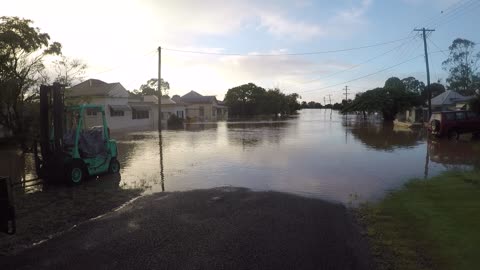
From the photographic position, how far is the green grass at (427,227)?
16.7ft

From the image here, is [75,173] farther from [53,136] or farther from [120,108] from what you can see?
[120,108]

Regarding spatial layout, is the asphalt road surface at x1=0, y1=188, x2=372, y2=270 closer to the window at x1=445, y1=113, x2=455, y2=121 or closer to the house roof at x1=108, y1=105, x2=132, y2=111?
the window at x1=445, y1=113, x2=455, y2=121

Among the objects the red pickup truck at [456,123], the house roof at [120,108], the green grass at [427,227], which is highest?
the house roof at [120,108]

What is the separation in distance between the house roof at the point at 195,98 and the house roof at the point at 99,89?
1486 inches

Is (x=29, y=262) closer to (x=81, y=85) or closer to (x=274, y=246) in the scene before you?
(x=274, y=246)

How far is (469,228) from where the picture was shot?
20.1ft

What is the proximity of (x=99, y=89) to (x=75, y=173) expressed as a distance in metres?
31.0

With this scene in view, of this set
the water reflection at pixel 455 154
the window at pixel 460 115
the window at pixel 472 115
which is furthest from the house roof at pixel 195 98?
the water reflection at pixel 455 154

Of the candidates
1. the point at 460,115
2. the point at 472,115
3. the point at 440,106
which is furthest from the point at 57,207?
the point at 440,106

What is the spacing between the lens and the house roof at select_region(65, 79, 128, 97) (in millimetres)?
37844

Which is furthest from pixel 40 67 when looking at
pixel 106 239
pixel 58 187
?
pixel 106 239

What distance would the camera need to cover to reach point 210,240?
5969 mm

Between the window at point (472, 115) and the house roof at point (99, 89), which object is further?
the house roof at point (99, 89)

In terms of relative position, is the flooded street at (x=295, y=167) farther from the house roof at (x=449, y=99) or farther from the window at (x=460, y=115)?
the house roof at (x=449, y=99)
